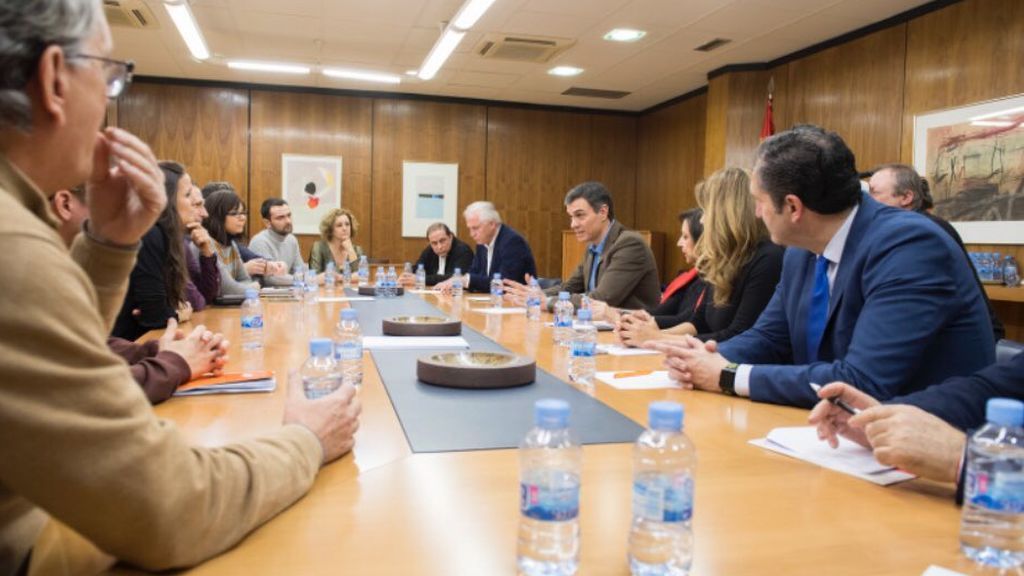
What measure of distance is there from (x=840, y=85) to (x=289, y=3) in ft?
15.7

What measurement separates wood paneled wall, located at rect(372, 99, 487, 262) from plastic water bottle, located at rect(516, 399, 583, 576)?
27.9 ft

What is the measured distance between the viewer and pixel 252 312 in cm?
261

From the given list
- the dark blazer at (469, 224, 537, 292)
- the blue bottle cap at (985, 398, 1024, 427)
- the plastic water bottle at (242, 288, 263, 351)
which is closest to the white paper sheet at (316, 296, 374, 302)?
the dark blazer at (469, 224, 537, 292)

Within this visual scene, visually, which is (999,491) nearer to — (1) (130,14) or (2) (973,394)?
(2) (973,394)

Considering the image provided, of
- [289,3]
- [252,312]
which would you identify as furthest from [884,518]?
[289,3]

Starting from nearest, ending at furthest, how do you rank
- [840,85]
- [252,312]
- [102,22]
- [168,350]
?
1. [102,22]
2. [168,350]
3. [252,312]
4. [840,85]

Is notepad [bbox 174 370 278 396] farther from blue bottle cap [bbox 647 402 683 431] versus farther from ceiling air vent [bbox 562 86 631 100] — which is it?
ceiling air vent [bbox 562 86 631 100]

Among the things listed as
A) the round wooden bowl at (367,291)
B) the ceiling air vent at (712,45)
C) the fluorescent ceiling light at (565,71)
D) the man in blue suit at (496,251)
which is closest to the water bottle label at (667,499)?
the round wooden bowl at (367,291)

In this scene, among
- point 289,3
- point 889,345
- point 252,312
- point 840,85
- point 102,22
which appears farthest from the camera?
point 840,85

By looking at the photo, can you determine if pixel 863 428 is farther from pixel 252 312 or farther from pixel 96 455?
pixel 252 312

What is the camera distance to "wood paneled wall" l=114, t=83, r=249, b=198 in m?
8.52

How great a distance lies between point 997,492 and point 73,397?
1170mm

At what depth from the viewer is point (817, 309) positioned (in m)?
2.16

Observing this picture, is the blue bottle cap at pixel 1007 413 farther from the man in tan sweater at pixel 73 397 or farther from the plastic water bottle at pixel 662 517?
the man in tan sweater at pixel 73 397
